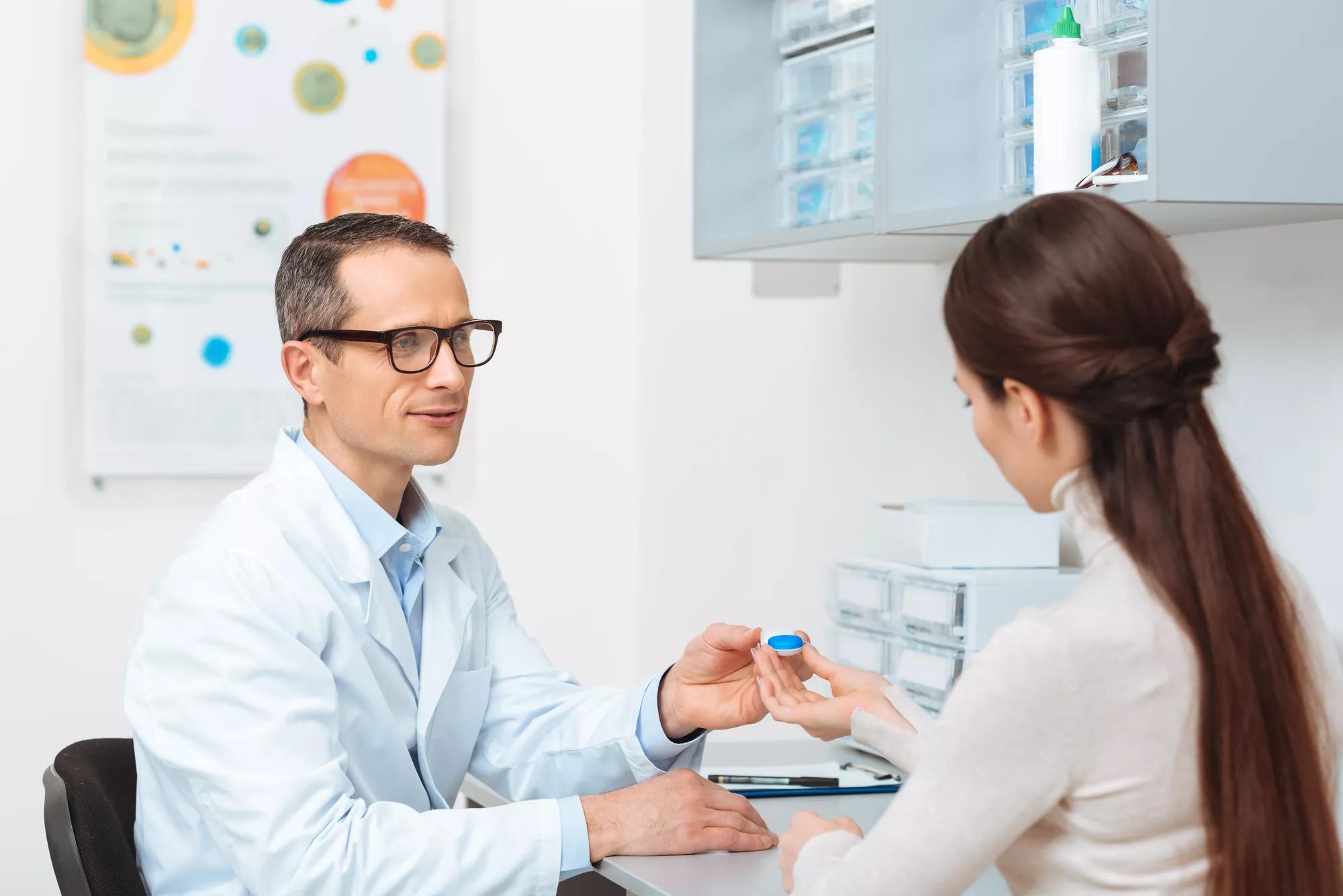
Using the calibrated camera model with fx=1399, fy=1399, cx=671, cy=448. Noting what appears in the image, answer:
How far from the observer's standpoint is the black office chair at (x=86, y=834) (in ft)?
4.31

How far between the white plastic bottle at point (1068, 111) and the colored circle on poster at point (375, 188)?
5.46ft

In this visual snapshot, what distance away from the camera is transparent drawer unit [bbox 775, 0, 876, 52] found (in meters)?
1.87

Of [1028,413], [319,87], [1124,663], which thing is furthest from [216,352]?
[1124,663]

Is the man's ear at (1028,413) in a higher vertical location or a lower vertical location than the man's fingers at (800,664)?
higher

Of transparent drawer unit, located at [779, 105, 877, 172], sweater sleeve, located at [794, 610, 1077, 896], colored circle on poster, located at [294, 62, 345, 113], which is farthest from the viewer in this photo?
colored circle on poster, located at [294, 62, 345, 113]

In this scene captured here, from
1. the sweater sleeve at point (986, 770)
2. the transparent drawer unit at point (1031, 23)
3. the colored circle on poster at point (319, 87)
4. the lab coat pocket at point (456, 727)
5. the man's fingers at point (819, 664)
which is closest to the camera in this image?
the sweater sleeve at point (986, 770)

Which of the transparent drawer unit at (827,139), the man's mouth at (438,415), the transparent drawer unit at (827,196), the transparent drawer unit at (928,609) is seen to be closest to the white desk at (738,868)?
the transparent drawer unit at (928,609)

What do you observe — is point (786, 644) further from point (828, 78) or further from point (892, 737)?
point (828, 78)

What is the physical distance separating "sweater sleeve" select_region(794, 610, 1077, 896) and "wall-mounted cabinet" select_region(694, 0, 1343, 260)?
53cm

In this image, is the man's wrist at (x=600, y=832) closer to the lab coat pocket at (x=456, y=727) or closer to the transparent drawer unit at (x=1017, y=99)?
the lab coat pocket at (x=456, y=727)

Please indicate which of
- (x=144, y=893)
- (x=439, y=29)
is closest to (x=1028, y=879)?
(x=144, y=893)

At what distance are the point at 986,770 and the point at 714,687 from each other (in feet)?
2.25

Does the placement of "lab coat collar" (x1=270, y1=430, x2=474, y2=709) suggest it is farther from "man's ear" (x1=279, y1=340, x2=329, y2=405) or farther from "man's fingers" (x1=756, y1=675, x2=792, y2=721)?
"man's fingers" (x1=756, y1=675, x2=792, y2=721)

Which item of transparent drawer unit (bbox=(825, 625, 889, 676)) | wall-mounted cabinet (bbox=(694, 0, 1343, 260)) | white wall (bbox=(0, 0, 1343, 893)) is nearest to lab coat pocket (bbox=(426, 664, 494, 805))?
transparent drawer unit (bbox=(825, 625, 889, 676))
